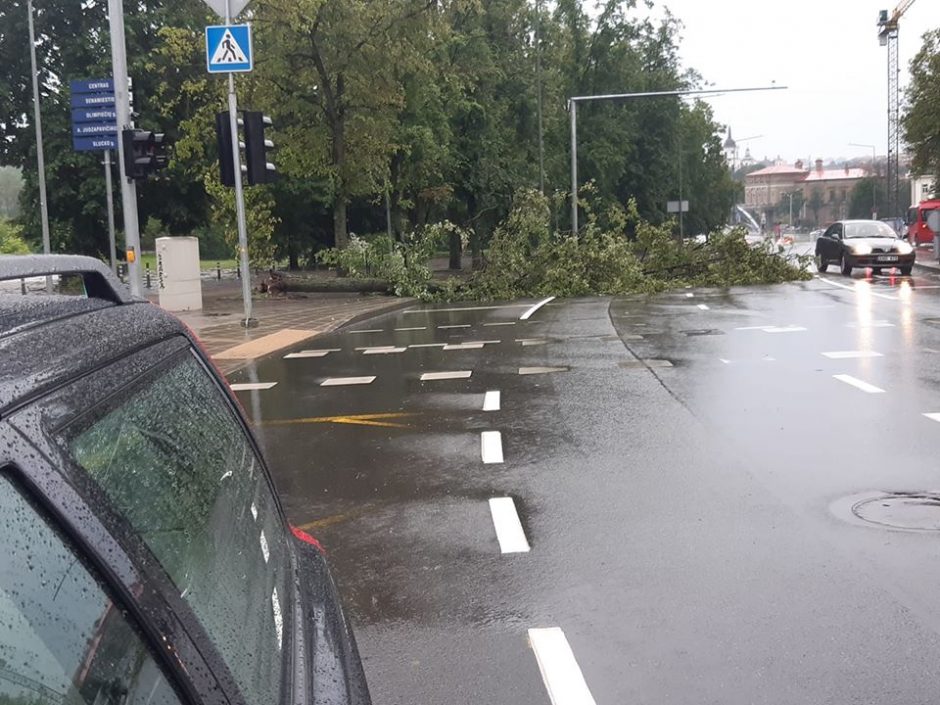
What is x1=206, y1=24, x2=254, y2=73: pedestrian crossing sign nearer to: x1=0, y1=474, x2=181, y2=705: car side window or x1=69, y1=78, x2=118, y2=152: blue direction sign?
x1=69, y1=78, x2=118, y2=152: blue direction sign

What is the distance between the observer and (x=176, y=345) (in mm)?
2018

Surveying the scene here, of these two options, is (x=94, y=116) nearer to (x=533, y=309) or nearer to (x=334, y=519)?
(x=533, y=309)

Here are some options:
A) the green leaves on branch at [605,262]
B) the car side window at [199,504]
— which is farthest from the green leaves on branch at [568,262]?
the car side window at [199,504]

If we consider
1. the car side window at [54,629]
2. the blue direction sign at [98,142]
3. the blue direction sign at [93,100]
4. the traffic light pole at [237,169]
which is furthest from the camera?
the blue direction sign at [98,142]

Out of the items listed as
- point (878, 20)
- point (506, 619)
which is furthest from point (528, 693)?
point (878, 20)

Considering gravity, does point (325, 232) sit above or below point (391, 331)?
above

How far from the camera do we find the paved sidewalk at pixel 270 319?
1523 cm

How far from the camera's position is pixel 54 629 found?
1.15 meters

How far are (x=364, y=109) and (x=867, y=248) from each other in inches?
601

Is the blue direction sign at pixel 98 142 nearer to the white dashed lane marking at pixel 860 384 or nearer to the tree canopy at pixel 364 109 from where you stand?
the tree canopy at pixel 364 109

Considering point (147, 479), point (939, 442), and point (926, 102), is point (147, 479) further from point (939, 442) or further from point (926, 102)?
point (926, 102)

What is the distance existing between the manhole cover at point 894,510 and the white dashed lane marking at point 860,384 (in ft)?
12.5

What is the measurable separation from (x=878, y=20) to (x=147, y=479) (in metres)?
80.8

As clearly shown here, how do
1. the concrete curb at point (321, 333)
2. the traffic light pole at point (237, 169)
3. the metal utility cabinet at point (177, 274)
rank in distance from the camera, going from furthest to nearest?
the metal utility cabinet at point (177, 274), the traffic light pole at point (237, 169), the concrete curb at point (321, 333)
